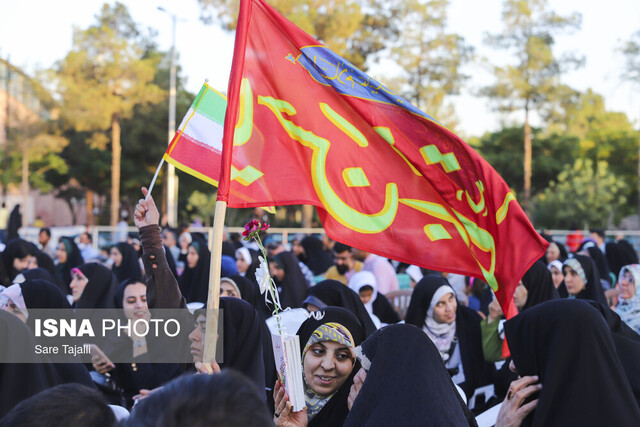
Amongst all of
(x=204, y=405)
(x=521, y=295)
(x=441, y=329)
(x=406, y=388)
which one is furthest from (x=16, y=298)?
(x=204, y=405)

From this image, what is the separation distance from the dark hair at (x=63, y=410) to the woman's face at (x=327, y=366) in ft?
5.60

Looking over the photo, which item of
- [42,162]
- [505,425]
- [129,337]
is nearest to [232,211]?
[42,162]

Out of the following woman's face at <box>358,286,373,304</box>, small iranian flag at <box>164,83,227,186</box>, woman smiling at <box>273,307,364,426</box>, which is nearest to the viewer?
woman smiling at <box>273,307,364,426</box>

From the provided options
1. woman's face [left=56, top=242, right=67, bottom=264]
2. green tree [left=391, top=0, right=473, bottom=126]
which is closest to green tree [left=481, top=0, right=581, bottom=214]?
green tree [left=391, top=0, right=473, bottom=126]

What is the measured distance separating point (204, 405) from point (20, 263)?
7.47m

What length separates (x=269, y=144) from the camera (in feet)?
11.9

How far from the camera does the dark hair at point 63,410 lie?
1585 mm

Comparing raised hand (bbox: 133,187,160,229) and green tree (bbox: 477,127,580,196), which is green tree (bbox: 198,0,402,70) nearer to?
green tree (bbox: 477,127,580,196)

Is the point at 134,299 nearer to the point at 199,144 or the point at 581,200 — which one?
the point at 199,144

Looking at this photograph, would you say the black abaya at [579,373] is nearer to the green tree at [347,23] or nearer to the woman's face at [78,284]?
the woman's face at [78,284]

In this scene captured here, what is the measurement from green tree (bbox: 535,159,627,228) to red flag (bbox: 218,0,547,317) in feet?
90.1

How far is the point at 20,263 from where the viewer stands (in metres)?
8.05

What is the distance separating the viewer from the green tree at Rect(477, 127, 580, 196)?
3272 cm

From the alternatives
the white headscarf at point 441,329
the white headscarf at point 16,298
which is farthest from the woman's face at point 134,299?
the white headscarf at point 441,329
